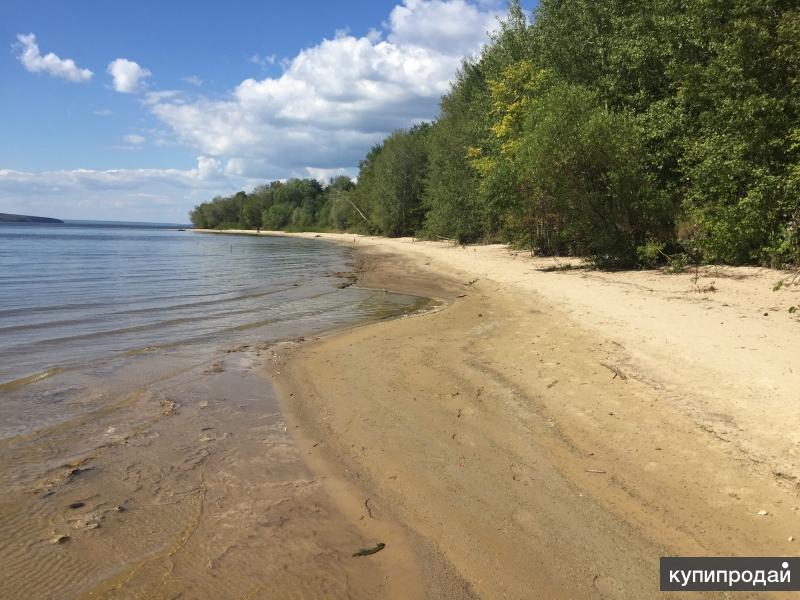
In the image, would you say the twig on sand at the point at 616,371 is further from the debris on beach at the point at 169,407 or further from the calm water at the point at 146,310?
the calm water at the point at 146,310

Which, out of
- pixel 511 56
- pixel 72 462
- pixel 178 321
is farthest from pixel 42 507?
pixel 511 56

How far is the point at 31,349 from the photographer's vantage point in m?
10.3

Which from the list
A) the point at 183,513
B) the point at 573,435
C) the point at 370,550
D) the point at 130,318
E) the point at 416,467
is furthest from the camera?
the point at 130,318

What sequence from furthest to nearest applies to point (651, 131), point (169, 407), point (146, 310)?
point (651, 131)
point (146, 310)
point (169, 407)

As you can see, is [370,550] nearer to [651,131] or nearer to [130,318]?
[130,318]

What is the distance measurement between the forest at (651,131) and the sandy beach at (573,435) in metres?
4.76

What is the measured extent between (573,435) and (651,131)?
16934mm

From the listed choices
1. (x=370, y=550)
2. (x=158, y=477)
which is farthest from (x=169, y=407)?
(x=370, y=550)

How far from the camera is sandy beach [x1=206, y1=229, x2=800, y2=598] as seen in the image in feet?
12.4

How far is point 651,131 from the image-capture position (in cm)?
1862

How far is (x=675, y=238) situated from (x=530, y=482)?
→ 16.8 meters

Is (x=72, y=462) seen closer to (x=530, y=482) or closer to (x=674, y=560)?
(x=530, y=482)

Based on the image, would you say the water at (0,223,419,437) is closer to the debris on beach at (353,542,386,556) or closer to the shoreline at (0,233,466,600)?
the shoreline at (0,233,466,600)

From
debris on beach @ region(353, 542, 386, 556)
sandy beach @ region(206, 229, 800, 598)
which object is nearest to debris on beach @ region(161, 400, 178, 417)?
sandy beach @ region(206, 229, 800, 598)
